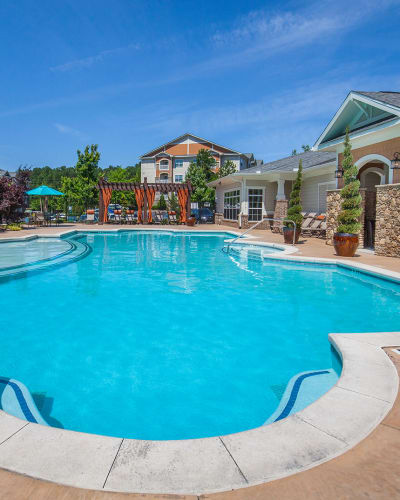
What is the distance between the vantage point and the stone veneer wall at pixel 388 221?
10221 millimetres

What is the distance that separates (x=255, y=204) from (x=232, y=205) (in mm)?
2788

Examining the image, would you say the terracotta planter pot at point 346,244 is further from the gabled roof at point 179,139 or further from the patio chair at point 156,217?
the gabled roof at point 179,139

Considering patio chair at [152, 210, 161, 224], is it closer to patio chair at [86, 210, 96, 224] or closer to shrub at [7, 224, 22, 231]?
patio chair at [86, 210, 96, 224]

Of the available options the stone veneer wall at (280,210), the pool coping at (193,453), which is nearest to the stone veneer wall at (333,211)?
the stone veneer wall at (280,210)

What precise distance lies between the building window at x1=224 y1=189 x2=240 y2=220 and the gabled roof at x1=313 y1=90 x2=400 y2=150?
899cm

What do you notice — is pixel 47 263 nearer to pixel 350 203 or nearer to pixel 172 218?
pixel 350 203

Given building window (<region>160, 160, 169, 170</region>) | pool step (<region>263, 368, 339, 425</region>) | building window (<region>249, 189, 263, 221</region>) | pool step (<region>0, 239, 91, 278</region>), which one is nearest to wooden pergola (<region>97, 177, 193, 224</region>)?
building window (<region>249, 189, 263, 221</region>)

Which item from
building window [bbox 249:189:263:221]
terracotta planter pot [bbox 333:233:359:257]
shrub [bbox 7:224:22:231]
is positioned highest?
building window [bbox 249:189:263:221]

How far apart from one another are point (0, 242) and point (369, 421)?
15.2 meters

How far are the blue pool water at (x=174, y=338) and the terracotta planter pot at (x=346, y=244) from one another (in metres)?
1.31

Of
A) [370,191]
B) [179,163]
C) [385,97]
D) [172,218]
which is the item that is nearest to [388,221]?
[370,191]

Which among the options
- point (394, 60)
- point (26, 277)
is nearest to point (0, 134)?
point (26, 277)

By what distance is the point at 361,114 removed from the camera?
13000mm

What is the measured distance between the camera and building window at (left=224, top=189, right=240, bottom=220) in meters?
23.5
